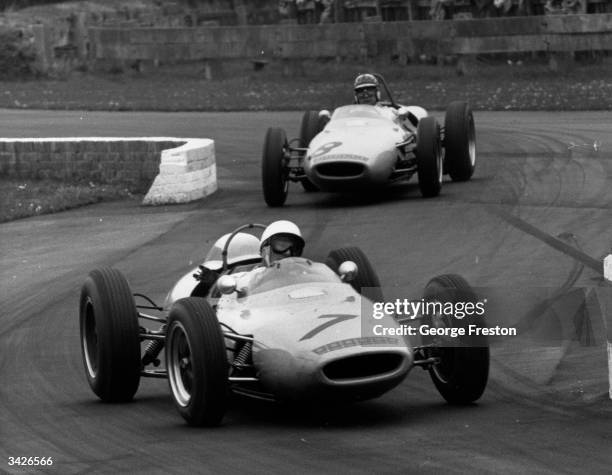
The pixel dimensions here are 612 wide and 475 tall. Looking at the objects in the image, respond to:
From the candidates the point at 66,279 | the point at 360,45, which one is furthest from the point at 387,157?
the point at 360,45

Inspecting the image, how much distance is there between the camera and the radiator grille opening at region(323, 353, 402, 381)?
791cm

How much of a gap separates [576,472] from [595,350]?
116 inches

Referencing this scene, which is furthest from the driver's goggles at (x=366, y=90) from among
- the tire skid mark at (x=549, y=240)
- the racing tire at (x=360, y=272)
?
the racing tire at (x=360, y=272)

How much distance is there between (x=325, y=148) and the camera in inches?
627

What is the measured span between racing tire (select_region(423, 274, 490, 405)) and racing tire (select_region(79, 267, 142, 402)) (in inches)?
70.7

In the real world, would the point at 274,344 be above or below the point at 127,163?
above

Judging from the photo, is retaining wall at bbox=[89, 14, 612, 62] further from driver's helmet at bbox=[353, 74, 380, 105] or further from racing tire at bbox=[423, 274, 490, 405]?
racing tire at bbox=[423, 274, 490, 405]

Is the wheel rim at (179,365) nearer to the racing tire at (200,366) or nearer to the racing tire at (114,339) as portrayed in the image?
the racing tire at (200,366)

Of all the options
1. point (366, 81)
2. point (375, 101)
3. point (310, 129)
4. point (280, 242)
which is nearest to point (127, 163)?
point (310, 129)

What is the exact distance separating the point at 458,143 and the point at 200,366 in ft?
31.8

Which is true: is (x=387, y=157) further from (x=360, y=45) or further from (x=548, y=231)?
(x=360, y=45)

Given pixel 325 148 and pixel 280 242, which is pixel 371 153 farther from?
Result: pixel 280 242

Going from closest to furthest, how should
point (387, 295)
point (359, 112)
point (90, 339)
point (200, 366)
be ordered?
1. point (200, 366)
2. point (90, 339)
3. point (387, 295)
4. point (359, 112)

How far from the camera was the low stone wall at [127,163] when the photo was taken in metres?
17.4
